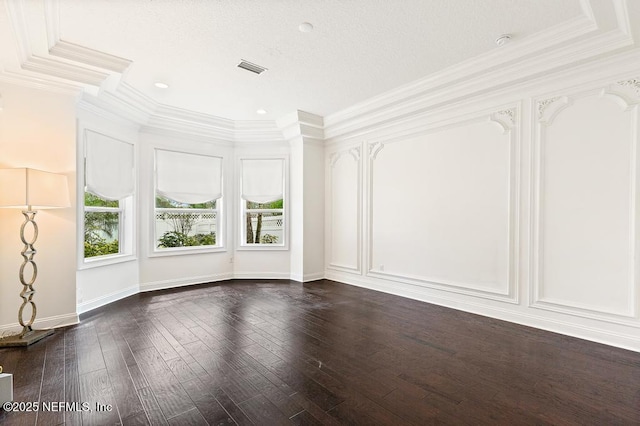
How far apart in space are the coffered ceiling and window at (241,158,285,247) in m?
2.12

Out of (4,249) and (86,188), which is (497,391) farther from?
(86,188)

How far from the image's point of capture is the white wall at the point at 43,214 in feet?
10.1

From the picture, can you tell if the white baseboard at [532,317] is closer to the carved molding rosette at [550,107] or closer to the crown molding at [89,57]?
the carved molding rosette at [550,107]

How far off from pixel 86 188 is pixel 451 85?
488cm

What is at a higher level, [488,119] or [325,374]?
[488,119]

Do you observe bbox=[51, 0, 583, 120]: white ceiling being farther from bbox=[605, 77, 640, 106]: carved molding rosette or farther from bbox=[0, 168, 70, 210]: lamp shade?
bbox=[0, 168, 70, 210]: lamp shade

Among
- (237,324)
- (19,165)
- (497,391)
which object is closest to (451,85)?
(497,391)

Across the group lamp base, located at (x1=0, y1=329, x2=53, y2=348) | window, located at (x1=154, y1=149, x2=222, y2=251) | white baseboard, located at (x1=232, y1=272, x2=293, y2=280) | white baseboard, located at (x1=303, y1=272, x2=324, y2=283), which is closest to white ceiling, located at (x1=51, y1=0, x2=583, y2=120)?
window, located at (x1=154, y1=149, x2=222, y2=251)

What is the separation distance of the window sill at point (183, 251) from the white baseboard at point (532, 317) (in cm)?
317

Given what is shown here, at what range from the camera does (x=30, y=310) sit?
320 cm

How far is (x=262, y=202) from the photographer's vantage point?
6016 millimetres

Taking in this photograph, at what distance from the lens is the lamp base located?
2.83 meters

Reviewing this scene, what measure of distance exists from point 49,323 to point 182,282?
2154 millimetres

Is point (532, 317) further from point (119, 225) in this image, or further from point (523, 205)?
point (119, 225)
